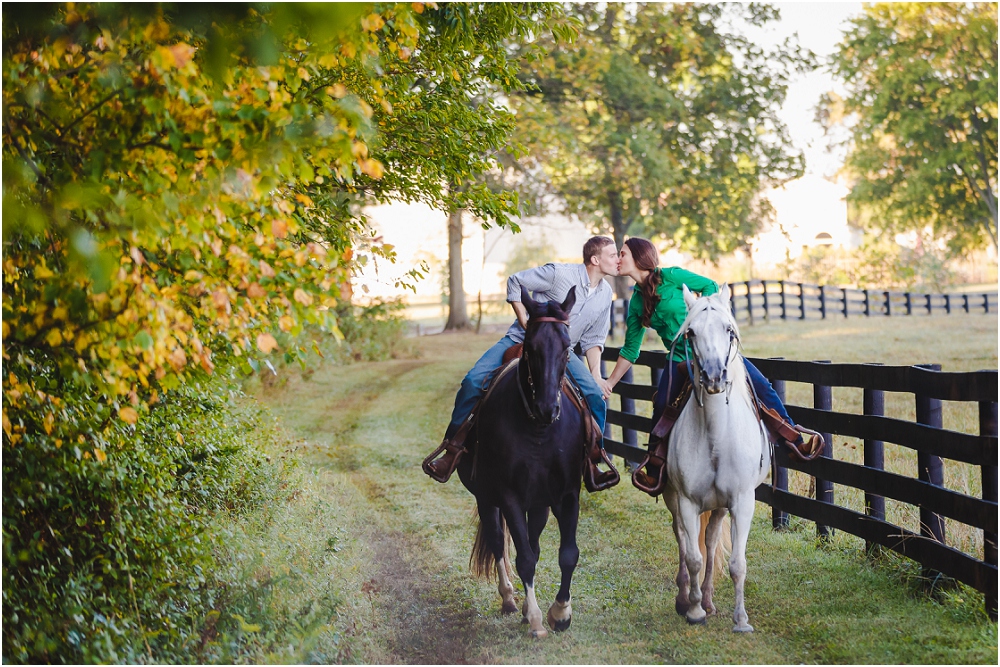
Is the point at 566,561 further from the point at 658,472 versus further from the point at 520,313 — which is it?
the point at 520,313

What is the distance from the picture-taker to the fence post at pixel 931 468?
575 centimetres

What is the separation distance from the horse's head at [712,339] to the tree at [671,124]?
19.7 m

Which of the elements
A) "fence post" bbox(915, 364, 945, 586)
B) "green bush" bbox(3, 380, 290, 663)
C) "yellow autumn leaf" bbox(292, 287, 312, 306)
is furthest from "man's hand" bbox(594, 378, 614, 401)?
"yellow autumn leaf" bbox(292, 287, 312, 306)

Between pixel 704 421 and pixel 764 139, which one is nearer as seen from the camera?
pixel 704 421

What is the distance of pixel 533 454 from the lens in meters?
5.81

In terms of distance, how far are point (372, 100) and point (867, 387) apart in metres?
3.95

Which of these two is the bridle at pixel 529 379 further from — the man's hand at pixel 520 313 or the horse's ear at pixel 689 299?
the horse's ear at pixel 689 299

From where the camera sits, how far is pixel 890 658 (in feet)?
16.3

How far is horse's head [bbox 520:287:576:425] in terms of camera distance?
535 cm

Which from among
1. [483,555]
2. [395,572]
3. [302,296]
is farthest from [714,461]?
[302,296]

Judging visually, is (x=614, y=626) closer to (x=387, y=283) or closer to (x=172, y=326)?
(x=172, y=326)

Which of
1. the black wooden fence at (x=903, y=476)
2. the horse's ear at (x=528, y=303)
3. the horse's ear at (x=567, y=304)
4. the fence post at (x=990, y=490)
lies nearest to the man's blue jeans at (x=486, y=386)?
the horse's ear at (x=528, y=303)

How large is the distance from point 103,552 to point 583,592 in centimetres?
321

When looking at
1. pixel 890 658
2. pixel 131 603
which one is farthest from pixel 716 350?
pixel 131 603
